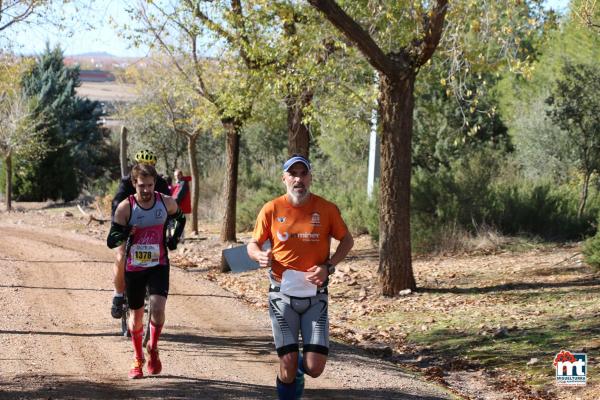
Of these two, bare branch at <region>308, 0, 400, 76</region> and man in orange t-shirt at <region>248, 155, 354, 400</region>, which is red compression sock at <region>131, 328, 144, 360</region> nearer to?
man in orange t-shirt at <region>248, 155, 354, 400</region>

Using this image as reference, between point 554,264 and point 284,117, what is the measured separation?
28.0ft

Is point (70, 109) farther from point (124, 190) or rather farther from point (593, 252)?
point (124, 190)

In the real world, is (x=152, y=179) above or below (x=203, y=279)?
above

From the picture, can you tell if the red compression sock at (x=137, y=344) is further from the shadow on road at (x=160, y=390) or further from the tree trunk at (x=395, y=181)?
the tree trunk at (x=395, y=181)

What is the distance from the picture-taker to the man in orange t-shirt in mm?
6828

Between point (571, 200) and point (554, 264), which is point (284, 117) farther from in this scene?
point (554, 264)

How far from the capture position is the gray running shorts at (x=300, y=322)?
6844 mm

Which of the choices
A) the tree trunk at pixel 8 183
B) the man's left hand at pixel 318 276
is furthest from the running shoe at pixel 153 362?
the tree trunk at pixel 8 183

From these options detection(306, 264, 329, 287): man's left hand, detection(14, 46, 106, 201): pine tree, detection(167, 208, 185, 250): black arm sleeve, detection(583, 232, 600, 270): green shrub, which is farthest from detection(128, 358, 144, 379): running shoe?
detection(14, 46, 106, 201): pine tree

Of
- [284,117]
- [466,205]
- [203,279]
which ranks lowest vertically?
[203,279]

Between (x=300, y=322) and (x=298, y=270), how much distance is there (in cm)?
42

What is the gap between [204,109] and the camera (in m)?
22.0

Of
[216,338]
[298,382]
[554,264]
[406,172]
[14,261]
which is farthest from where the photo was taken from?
[14,261]

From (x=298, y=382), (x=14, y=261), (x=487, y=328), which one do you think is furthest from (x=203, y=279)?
(x=298, y=382)
